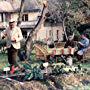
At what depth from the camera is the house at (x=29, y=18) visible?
5078 centimetres

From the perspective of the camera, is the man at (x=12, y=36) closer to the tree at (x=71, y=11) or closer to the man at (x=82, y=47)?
the man at (x=82, y=47)

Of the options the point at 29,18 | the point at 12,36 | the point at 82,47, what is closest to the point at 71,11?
the point at 29,18

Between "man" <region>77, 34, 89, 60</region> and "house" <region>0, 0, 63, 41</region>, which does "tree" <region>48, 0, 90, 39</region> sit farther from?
"man" <region>77, 34, 89, 60</region>

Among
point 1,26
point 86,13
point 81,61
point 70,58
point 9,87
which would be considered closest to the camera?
point 9,87

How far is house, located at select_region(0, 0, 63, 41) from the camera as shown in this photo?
1999 inches

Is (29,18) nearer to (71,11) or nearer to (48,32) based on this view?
(48,32)

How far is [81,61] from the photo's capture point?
17.5 meters

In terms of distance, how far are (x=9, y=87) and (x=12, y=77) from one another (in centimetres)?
99

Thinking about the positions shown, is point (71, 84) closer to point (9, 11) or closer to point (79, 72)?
point (79, 72)

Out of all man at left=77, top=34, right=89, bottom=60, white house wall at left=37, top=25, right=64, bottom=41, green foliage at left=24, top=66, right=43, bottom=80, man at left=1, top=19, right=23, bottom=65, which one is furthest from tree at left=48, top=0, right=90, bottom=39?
green foliage at left=24, top=66, right=43, bottom=80

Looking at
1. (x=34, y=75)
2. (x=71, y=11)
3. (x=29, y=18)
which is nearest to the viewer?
(x=34, y=75)

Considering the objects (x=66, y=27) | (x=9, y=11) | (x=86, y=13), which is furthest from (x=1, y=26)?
(x=86, y=13)

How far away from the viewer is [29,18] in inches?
2056

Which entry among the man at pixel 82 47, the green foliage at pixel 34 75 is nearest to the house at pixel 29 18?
the man at pixel 82 47
